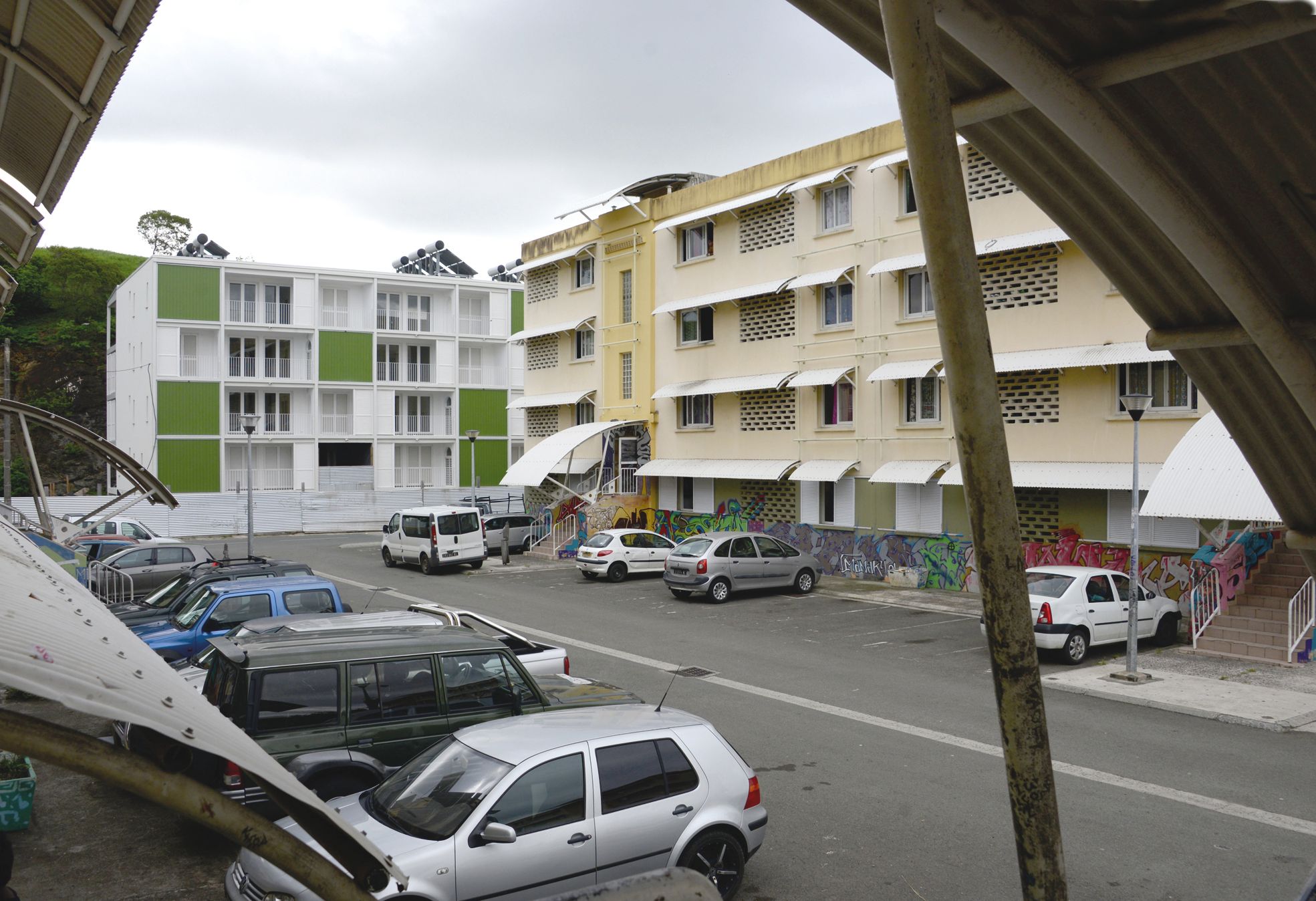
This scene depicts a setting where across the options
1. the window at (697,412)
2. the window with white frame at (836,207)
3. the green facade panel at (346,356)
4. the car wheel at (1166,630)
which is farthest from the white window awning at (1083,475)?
the green facade panel at (346,356)

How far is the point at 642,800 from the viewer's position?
6.99m

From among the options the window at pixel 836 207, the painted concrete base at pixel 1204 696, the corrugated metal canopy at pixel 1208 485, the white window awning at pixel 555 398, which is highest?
the window at pixel 836 207

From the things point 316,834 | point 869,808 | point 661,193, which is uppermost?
point 661,193

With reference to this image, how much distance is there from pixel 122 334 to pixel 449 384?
18385 mm

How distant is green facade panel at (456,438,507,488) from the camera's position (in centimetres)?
5884

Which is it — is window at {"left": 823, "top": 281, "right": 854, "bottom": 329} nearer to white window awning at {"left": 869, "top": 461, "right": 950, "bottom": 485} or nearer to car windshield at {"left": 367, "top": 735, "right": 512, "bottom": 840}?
white window awning at {"left": 869, "top": 461, "right": 950, "bottom": 485}

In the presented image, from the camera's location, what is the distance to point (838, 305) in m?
28.3

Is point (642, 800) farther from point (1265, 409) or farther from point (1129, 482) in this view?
point (1129, 482)

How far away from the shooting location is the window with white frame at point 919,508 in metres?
25.6

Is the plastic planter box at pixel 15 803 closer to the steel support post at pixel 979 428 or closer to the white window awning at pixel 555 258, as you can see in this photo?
the steel support post at pixel 979 428

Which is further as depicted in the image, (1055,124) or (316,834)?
(1055,124)

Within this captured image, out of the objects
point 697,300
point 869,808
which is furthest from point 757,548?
point 869,808

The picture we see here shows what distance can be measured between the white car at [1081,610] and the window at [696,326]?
1760 cm

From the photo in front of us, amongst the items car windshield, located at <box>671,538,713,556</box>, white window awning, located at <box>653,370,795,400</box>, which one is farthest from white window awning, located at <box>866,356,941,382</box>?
car windshield, located at <box>671,538,713,556</box>
